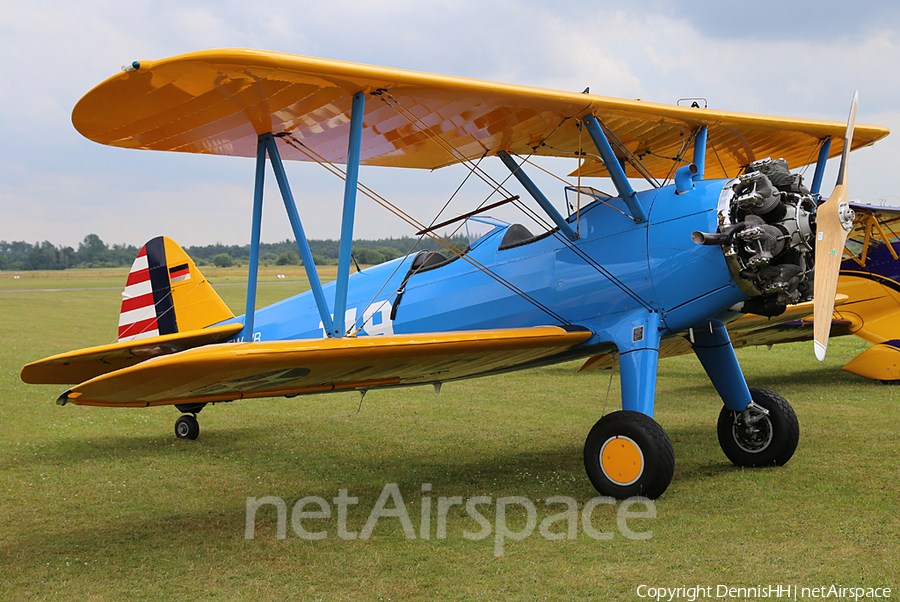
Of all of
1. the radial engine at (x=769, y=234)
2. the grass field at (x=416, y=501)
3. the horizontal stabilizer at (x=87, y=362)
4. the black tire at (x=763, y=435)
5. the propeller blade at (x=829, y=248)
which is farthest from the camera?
the black tire at (x=763, y=435)

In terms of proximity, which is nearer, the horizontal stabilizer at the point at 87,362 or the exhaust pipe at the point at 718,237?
the exhaust pipe at the point at 718,237

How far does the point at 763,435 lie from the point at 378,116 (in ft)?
13.5

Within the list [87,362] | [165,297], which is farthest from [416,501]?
[165,297]

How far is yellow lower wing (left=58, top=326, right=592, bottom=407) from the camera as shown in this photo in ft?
11.9

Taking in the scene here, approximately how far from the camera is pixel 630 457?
15.1ft

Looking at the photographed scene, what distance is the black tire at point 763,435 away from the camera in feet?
18.8

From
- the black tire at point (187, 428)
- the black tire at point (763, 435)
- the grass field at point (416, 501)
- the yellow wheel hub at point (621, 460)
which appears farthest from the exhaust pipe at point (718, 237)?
the black tire at point (187, 428)

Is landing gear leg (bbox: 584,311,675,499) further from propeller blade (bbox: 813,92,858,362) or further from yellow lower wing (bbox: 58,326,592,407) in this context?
propeller blade (bbox: 813,92,858,362)

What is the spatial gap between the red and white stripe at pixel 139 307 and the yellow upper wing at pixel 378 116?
2.72 metres

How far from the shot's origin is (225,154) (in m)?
6.21

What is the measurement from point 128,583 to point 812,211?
4.77 meters

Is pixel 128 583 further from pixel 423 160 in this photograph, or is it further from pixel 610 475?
pixel 423 160

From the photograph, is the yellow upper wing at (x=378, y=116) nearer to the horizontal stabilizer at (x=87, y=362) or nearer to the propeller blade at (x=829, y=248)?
the propeller blade at (x=829, y=248)

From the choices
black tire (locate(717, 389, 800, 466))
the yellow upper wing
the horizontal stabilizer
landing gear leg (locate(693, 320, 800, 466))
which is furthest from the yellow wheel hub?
the horizontal stabilizer
